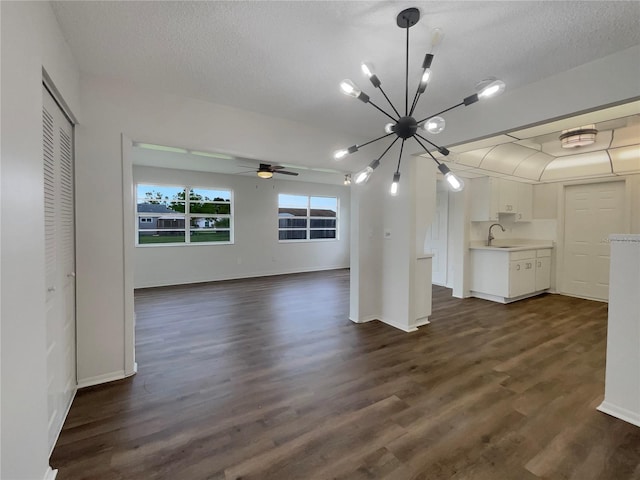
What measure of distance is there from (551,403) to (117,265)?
366cm

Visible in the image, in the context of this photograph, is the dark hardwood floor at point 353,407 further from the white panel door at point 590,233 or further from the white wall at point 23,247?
the white panel door at point 590,233

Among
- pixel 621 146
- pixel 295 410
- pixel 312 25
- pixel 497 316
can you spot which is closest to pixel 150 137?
pixel 312 25

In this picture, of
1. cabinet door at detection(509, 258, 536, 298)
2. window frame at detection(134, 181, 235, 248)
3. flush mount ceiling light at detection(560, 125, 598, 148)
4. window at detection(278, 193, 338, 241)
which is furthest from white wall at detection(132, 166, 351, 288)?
flush mount ceiling light at detection(560, 125, 598, 148)

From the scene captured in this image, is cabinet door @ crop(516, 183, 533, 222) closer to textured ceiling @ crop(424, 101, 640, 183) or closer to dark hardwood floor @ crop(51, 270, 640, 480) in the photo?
textured ceiling @ crop(424, 101, 640, 183)

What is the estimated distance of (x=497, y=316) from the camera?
419 cm

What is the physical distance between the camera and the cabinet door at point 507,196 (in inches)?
203

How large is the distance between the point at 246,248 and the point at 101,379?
4923 millimetres

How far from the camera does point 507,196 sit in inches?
207

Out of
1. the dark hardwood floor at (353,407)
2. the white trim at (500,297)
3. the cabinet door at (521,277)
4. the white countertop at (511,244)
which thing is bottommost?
the dark hardwood floor at (353,407)

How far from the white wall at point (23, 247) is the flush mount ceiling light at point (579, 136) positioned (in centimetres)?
496

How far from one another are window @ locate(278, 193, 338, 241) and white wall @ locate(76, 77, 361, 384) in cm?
511

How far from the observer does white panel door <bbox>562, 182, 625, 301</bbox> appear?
480 centimetres

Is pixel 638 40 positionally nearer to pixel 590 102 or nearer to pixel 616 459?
pixel 590 102

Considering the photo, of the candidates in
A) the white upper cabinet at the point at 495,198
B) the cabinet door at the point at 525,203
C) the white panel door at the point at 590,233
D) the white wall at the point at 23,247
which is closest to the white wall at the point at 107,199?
the white wall at the point at 23,247
